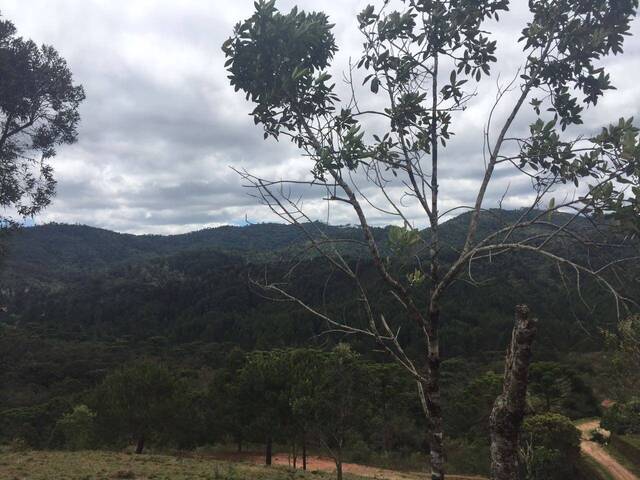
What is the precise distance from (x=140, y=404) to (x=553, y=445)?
2771 cm

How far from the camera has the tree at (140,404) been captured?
32969 mm

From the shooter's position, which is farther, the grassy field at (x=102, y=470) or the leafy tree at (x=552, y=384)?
the leafy tree at (x=552, y=384)

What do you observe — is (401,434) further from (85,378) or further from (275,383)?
(85,378)

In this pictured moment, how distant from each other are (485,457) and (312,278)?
8501cm

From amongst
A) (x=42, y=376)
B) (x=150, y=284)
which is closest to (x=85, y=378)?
(x=42, y=376)

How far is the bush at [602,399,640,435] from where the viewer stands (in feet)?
69.3

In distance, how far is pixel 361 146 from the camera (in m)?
4.21

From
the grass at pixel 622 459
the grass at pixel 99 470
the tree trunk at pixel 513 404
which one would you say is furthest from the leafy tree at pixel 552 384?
the tree trunk at pixel 513 404

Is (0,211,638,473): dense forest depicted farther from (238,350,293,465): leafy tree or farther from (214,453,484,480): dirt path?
(214,453,484,480): dirt path

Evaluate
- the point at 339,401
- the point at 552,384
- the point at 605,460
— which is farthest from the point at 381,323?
the point at 552,384

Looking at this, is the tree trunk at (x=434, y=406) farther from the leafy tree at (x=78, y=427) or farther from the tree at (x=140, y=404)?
the leafy tree at (x=78, y=427)

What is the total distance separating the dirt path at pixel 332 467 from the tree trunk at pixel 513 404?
26.6 meters

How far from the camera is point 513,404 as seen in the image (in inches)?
126

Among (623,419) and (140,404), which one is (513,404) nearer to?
(623,419)
